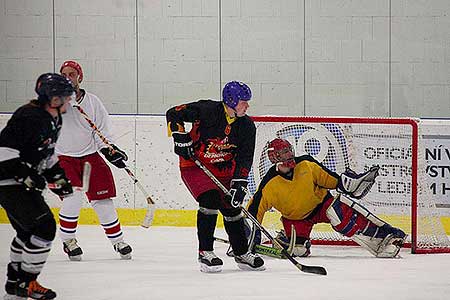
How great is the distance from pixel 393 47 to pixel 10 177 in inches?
184

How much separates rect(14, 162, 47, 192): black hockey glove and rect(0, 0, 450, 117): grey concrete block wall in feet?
14.1

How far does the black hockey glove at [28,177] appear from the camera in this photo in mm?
4902

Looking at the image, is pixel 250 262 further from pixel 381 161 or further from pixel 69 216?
pixel 381 161

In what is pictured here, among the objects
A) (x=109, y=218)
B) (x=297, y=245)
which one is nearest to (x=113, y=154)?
(x=109, y=218)

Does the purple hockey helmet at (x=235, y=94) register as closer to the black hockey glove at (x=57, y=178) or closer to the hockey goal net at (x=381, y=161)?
the hockey goal net at (x=381, y=161)

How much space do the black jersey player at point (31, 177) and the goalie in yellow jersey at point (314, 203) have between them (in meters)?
1.97

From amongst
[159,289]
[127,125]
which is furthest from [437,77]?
[159,289]

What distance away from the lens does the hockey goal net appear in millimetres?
7148

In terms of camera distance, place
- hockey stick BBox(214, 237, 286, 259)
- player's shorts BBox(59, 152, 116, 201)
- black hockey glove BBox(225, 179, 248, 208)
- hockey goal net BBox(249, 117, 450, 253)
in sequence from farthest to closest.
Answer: hockey goal net BBox(249, 117, 450, 253), player's shorts BBox(59, 152, 116, 201), hockey stick BBox(214, 237, 286, 259), black hockey glove BBox(225, 179, 248, 208)

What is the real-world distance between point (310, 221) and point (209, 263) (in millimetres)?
995

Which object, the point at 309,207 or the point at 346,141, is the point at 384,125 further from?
the point at 309,207

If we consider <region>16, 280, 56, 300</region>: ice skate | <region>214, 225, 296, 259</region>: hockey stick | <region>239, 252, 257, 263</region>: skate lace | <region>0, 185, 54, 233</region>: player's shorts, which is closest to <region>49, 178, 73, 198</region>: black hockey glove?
<region>0, 185, 54, 233</region>: player's shorts

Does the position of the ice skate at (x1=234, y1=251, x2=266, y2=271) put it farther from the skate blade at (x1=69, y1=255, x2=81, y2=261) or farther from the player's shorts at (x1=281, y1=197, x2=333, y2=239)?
the skate blade at (x1=69, y1=255, x2=81, y2=261)

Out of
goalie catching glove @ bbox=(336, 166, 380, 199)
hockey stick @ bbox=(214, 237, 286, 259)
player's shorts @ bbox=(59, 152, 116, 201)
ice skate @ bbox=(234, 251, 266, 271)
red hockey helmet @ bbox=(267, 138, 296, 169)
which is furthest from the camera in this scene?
goalie catching glove @ bbox=(336, 166, 380, 199)
